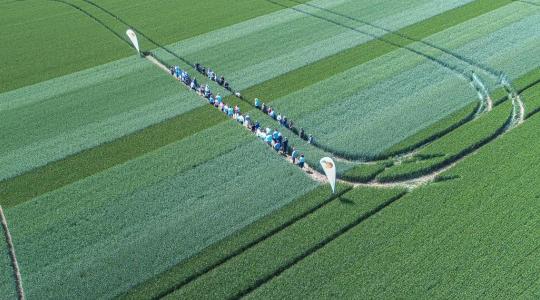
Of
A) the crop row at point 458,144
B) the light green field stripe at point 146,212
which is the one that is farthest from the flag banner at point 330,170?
the crop row at point 458,144

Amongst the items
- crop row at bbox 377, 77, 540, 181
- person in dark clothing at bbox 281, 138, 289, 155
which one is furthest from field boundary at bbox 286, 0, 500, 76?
person in dark clothing at bbox 281, 138, 289, 155

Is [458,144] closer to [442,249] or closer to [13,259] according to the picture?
[442,249]

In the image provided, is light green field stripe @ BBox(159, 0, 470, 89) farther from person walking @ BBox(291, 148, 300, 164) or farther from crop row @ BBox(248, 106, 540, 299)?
crop row @ BBox(248, 106, 540, 299)

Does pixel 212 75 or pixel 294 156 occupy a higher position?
pixel 212 75

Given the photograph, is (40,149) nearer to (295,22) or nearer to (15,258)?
(15,258)

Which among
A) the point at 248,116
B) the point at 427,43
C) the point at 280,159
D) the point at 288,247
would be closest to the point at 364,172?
the point at 280,159
